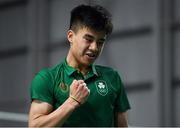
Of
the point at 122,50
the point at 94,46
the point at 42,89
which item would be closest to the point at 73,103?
the point at 42,89

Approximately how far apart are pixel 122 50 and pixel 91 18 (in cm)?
984

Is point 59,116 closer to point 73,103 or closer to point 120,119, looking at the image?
point 73,103

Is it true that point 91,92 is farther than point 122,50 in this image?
No

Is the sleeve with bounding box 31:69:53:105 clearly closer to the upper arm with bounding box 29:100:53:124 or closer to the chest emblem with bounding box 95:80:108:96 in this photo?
the upper arm with bounding box 29:100:53:124

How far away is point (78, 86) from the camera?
3355 mm

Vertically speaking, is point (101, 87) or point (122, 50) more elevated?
point (101, 87)

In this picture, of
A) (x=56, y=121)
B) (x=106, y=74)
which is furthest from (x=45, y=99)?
(x=106, y=74)

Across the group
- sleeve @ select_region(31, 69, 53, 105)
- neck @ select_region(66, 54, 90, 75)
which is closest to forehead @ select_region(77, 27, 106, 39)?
neck @ select_region(66, 54, 90, 75)

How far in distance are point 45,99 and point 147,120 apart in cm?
950

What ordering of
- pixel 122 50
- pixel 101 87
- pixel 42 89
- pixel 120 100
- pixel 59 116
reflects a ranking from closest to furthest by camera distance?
pixel 59 116 < pixel 42 89 < pixel 101 87 < pixel 120 100 < pixel 122 50

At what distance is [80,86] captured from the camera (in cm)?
335

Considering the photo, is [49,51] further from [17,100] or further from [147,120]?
[147,120]

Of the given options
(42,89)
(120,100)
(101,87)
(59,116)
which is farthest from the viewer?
(120,100)

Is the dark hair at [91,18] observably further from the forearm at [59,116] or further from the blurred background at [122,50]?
the blurred background at [122,50]
